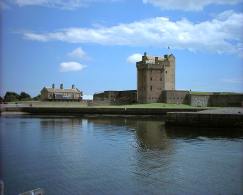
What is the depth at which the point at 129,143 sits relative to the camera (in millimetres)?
24219

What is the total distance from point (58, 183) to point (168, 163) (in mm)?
5575

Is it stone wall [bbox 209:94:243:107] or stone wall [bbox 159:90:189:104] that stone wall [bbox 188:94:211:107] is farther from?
stone wall [bbox 159:90:189:104]

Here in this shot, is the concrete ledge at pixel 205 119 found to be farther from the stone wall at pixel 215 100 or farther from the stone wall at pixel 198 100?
the stone wall at pixel 198 100

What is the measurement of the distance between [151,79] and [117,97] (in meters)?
11.9

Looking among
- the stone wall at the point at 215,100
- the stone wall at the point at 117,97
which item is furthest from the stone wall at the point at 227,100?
the stone wall at the point at 117,97

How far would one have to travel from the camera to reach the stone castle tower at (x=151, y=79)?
7775cm

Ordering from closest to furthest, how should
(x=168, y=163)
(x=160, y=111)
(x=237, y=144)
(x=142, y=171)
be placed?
(x=142, y=171) < (x=168, y=163) < (x=237, y=144) < (x=160, y=111)

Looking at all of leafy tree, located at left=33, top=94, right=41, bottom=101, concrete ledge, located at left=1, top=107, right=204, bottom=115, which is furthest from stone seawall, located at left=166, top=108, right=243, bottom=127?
leafy tree, located at left=33, top=94, right=41, bottom=101

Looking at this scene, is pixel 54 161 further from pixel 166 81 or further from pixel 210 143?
pixel 166 81

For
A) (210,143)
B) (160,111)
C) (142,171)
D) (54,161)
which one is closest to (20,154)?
(54,161)

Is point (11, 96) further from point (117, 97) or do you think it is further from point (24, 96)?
point (117, 97)

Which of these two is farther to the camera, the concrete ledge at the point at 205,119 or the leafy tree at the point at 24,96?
the leafy tree at the point at 24,96

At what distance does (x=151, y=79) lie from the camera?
258 feet

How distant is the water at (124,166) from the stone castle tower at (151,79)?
52.4 metres
